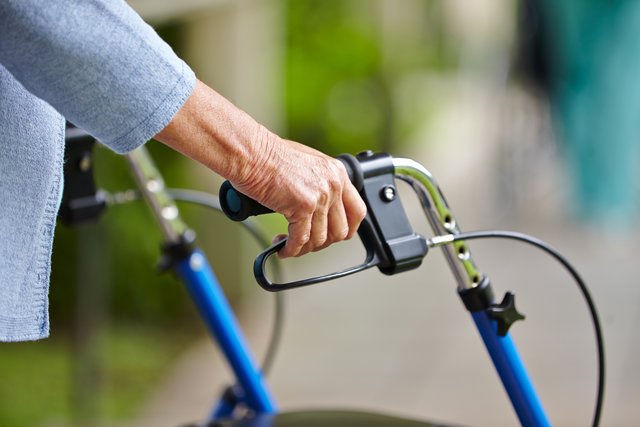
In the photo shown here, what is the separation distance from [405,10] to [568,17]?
4.23 m

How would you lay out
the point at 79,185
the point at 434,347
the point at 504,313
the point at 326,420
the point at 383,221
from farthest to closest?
the point at 434,347 → the point at 79,185 → the point at 326,420 → the point at 504,313 → the point at 383,221

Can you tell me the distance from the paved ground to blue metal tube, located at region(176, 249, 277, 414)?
76.5 inches

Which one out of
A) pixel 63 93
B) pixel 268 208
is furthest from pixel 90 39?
pixel 268 208

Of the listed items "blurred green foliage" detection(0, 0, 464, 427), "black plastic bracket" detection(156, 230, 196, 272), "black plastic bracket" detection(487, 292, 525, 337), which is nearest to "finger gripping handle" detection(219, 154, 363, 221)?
"black plastic bracket" detection(487, 292, 525, 337)

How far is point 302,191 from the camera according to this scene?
1461mm

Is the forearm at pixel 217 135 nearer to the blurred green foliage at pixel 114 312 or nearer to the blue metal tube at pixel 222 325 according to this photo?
the blue metal tube at pixel 222 325

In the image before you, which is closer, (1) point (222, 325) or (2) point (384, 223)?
(2) point (384, 223)

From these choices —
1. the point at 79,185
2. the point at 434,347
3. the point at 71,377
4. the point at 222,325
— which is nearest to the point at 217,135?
the point at 79,185

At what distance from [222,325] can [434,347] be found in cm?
336

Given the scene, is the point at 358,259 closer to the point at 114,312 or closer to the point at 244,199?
the point at 114,312

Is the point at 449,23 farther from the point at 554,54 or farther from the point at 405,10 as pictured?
the point at 554,54

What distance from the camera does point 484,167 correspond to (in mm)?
11273

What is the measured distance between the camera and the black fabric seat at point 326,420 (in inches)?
72.7

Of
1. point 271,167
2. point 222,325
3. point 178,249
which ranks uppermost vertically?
point 271,167
